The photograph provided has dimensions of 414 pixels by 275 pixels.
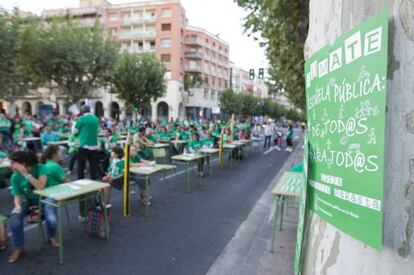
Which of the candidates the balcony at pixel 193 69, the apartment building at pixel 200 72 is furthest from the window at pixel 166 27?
the balcony at pixel 193 69

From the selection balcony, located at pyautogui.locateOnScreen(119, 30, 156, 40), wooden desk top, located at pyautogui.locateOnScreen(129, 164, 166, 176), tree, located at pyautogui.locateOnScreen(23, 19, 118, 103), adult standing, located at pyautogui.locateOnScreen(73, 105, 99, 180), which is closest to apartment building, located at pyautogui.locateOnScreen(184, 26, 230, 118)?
balcony, located at pyautogui.locateOnScreen(119, 30, 156, 40)

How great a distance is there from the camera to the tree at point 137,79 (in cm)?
2508

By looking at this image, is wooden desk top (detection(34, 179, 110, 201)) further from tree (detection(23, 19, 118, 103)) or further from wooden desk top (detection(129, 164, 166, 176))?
tree (detection(23, 19, 118, 103))

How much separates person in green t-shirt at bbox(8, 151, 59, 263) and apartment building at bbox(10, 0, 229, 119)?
127ft

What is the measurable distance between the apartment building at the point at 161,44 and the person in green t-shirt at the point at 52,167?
38.2m

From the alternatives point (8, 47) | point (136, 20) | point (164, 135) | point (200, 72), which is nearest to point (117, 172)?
point (164, 135)

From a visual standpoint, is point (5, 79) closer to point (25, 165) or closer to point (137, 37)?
point (25, 165)

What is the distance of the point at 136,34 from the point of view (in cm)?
4566

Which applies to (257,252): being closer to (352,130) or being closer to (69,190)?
(69,190)

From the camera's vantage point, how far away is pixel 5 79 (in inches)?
540

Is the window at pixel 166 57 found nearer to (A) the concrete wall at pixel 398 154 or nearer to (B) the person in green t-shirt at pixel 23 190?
(B) the person in green t-shirt at pixel 23 190

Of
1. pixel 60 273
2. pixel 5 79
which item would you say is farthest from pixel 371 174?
pixel 5 79

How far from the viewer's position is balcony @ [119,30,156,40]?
4519 centimetres

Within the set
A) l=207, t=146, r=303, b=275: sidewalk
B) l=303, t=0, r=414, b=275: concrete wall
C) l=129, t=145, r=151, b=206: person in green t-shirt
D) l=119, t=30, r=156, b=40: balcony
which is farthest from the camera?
l=119, t=30, r=156, b=40: balcony
